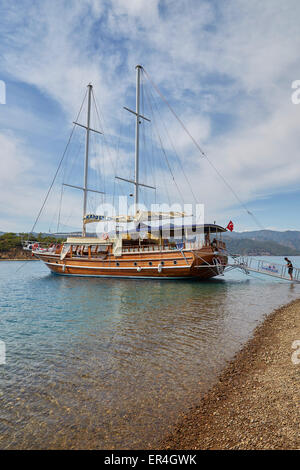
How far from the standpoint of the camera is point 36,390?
19.7 feet

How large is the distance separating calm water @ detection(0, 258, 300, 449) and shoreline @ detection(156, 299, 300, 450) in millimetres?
363

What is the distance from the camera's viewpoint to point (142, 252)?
→ 2962cm

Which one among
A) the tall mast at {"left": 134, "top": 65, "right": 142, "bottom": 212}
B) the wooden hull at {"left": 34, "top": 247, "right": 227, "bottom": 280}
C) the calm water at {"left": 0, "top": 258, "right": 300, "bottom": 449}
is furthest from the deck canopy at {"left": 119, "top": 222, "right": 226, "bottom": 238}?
the calm water at {"left": 0, "top": 258, "right": 300, "bottom": 449}

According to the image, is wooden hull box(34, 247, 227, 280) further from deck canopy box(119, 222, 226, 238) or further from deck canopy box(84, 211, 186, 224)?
deck canopy box(84, 211, 186, 224)

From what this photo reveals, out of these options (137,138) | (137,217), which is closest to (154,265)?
(137,217)

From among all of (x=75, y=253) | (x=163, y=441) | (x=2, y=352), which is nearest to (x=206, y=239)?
(x=75, y=253)

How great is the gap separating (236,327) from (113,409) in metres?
7.47

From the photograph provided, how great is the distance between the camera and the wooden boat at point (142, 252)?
89.3 ft

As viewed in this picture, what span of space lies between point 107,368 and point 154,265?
22.1m

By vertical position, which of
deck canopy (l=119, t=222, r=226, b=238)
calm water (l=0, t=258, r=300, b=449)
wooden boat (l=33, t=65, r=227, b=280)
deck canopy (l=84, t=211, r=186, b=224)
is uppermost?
deck canopy (l=84, t=211, r=186, b=224)

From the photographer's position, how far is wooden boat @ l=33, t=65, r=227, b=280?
27.2m

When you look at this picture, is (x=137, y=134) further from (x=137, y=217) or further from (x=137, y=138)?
(x=137, y=217)

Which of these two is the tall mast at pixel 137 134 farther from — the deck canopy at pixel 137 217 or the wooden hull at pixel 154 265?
the wooden hull at pixel 154 265

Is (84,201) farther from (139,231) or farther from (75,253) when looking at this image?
(139,231)
